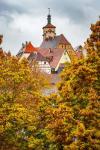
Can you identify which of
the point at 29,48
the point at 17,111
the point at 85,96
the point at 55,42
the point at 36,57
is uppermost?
the point at 55,42

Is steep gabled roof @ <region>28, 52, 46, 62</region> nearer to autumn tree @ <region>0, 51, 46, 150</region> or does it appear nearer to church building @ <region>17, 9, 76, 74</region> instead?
church building @ <region>17, 9, 76, 74</region>

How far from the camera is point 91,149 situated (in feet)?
125

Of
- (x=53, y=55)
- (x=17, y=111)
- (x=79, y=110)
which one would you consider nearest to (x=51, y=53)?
(x=53, y=55)

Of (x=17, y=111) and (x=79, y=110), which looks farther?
(x=17, y=111)

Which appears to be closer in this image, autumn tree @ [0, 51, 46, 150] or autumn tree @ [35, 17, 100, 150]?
autumn tree @ [35, 17, 100, 150]

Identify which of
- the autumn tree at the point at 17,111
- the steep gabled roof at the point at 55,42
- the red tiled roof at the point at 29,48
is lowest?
the autumn tree at the point at 17,111

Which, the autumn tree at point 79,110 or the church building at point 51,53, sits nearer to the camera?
the autumn tree at point 79,110

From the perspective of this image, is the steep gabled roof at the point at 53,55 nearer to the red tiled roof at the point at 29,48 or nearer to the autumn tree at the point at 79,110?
the red tiled roof at the point at 29,48

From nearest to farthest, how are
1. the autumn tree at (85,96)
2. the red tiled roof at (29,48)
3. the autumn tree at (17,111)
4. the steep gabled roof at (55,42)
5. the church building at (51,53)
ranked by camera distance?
the autumn tree at (85,96) → the autumn tree at (17,111) → the church building at (51,53) → the red tiled roof at (29,48) → the steep gabled roof at (55,42)

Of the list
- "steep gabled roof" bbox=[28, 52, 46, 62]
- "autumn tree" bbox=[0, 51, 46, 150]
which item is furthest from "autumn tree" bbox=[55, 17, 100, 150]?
"steep gabled roof" bbox=[28, 52, 46, 62]

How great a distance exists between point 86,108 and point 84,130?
1.61m

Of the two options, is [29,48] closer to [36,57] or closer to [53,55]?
[53,55]

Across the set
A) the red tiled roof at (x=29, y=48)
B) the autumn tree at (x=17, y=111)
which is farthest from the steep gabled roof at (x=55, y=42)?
the autumn tree at (x=17, y=111)

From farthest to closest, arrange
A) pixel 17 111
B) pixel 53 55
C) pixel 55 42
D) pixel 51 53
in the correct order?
pixel 55 42, pixel 51 53, pixel 53 55, pixel 17 111
